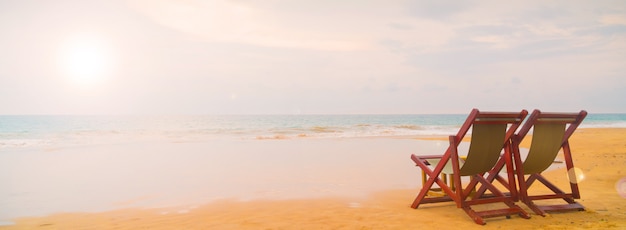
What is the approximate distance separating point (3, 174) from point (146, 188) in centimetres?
522

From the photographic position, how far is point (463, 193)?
5371mm

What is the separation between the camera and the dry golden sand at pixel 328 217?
516 cm

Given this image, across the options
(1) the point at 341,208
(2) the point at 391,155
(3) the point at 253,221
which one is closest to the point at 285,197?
(1) the point at 341,208

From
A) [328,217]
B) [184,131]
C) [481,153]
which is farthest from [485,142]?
[184,131]

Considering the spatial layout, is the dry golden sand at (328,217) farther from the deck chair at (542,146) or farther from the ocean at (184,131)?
the ocean at (184,131)

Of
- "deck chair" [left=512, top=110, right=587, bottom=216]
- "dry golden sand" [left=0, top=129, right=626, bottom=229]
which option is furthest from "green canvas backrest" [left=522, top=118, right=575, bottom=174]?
"dry golden sand" [left=0, top=129, right=626, bottom=229]

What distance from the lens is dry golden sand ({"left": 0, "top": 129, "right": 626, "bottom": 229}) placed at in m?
5.16

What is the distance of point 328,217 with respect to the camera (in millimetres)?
5594

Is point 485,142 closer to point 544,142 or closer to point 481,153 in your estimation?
point 481,153

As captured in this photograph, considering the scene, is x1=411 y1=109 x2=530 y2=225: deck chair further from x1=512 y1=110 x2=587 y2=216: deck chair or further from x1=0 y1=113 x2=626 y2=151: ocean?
x1=0 y1=113 x2=626 y2=151: ocean

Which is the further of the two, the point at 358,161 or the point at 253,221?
the point at 358,161

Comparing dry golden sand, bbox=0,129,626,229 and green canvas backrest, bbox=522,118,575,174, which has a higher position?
green canvas backrest, bbox=522,118,575,174

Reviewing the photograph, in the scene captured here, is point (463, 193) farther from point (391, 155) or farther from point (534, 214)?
point (391, 155)

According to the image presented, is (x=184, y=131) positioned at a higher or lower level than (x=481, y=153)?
lower
